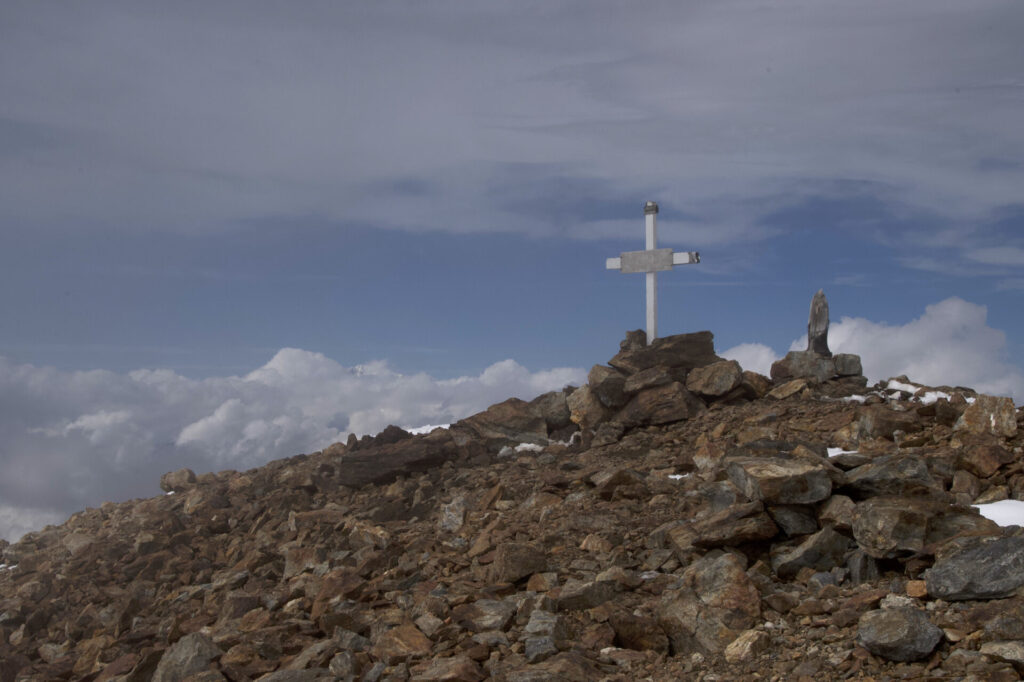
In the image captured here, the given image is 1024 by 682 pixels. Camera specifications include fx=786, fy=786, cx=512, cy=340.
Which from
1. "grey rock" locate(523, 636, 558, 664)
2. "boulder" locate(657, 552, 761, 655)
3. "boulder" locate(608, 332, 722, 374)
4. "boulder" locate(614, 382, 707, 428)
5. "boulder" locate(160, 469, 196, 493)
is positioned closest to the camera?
"boulder" locate(657, 552, 761, 655)

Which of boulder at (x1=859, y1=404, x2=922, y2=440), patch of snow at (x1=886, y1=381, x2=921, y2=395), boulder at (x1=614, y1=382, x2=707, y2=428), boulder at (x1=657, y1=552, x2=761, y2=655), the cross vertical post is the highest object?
the cross vertical post

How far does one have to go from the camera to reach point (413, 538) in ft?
37.6

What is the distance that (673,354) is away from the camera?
1655cm

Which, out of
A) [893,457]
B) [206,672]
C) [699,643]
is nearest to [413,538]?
[206,672]

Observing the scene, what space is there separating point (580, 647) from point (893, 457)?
15.5ft

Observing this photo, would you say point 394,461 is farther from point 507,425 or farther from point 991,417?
point 991,417

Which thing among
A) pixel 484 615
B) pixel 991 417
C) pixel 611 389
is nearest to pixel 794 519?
pixel 484 615

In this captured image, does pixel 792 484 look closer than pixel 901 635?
No

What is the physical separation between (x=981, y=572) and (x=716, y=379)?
9.23 m

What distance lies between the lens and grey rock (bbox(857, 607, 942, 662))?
6039 mm

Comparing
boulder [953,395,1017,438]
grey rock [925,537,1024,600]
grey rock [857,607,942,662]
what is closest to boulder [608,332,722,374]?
boulder [953,395,1017,438]

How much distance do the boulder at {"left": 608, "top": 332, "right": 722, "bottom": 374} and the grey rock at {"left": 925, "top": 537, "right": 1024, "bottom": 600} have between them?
9.67m

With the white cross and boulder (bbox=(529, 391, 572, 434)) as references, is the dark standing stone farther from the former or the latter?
boulder (bbox=(529, 391, 572, 434))

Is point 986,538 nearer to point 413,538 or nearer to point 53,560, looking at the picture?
point 413,538
